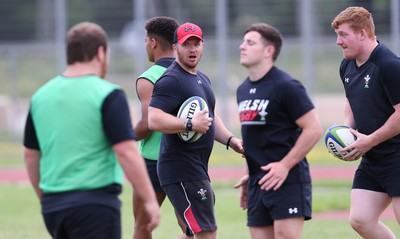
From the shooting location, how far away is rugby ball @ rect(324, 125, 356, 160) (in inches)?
309

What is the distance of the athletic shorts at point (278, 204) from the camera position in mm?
7004

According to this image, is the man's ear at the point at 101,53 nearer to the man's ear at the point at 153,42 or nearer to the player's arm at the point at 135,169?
the player's arm at the point at 135,169

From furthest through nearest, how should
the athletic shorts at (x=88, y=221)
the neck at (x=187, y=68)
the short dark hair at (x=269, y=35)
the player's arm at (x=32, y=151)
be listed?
the neck at (x=187, y=68), the short dark hair at (x=269, y=35), the player's arm at (x=32, y=151), the athletic shorts at (x=88, y=221)

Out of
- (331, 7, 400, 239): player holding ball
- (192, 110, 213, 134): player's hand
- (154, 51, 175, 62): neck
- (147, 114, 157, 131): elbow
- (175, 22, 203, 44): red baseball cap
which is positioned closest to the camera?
(192, 110, 213, 134): player's hand

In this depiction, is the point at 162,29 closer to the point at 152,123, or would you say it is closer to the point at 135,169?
the point at 152,123

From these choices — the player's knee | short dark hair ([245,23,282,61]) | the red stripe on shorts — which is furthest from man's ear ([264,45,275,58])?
the player's knee

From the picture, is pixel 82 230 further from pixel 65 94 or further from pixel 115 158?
pixel 65 94

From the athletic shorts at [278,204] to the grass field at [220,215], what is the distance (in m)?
4.47

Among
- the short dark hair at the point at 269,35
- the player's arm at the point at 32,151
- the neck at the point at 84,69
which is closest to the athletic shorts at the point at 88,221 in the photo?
the player's arm at the point at 32,151

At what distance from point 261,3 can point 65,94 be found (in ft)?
80.7

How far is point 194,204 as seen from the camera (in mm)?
7797

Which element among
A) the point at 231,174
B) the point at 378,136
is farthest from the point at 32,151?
the point at 231,174

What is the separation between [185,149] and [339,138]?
1418 millimetres

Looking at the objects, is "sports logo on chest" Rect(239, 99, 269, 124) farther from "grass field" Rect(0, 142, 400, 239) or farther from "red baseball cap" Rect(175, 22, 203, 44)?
"grass field" Rect(0, 142, 400, 239)
